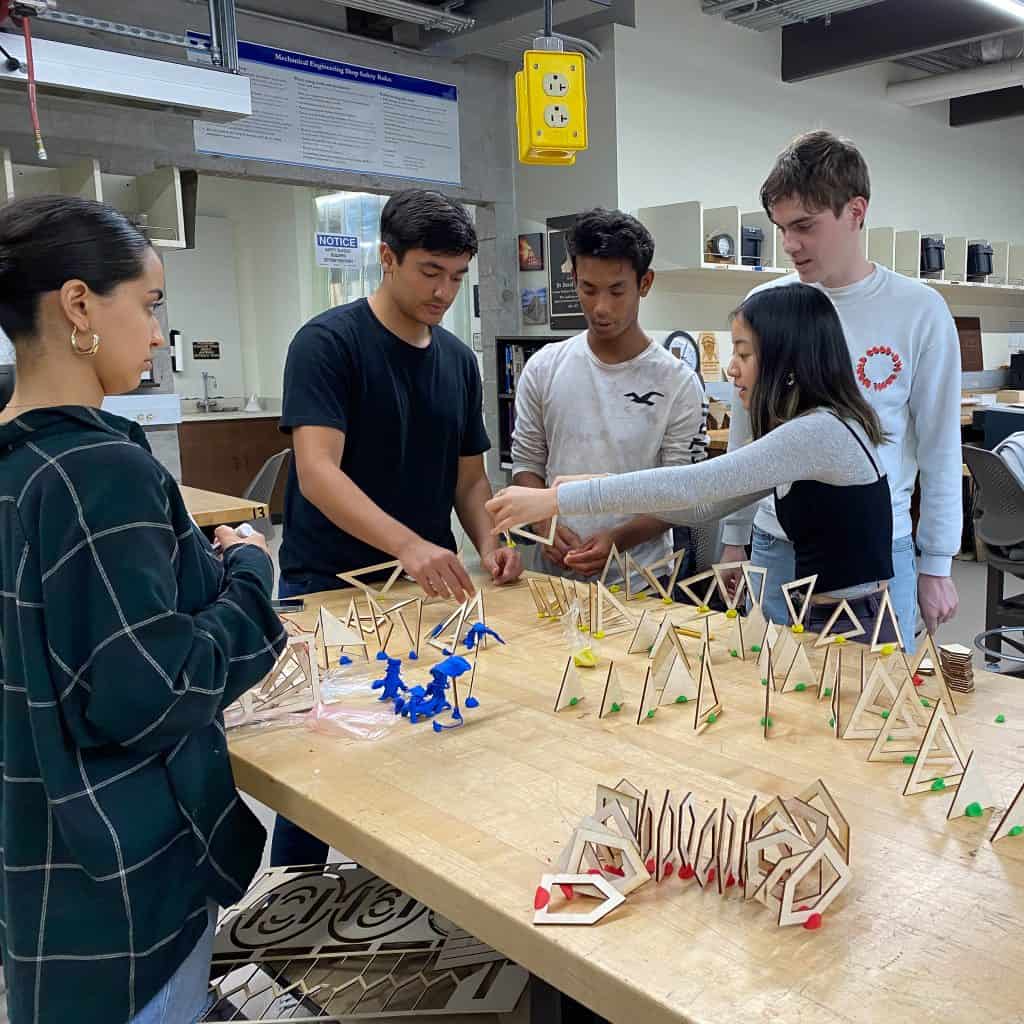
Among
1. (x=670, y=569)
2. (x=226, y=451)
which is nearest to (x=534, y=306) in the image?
(x=226, y=451)

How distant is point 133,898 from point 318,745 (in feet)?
0.94

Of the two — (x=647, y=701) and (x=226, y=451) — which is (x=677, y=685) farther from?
(x=226, y=451)

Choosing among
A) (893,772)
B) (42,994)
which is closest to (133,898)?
(42,994)

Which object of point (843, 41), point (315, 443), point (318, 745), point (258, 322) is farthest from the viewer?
point (258, 322)

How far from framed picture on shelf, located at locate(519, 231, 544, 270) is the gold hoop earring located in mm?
5307

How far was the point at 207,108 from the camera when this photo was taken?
3.63 m

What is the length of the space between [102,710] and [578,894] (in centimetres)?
52

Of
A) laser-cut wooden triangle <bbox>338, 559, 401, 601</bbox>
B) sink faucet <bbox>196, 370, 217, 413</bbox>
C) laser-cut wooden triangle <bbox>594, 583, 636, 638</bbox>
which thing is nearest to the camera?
laser-cut wooden triangle <bbox>594, 583, 636, 638</bbox>

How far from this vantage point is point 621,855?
90 centimetres

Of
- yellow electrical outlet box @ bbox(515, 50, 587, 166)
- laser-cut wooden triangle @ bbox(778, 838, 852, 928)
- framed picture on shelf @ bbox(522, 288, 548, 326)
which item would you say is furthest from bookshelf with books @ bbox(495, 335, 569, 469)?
laser-cut wooden triangle @ bbox(778, 838, 852, 928)

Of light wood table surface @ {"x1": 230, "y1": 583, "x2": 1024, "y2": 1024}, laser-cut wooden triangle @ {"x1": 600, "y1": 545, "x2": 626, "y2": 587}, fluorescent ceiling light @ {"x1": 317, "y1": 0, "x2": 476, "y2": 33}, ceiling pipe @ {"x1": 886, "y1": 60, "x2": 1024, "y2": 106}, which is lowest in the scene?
light wood table surface @ {"x1": 230, "y1": 583, "x2": 1024, "y2": 1024}

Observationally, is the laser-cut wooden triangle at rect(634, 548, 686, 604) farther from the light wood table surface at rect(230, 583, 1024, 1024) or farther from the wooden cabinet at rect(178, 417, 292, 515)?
the wooden cabinet at rect(178, 417, 292, 515)

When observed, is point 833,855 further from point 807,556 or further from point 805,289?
point 805,289

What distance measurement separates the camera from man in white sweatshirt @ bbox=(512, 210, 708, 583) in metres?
2.26
